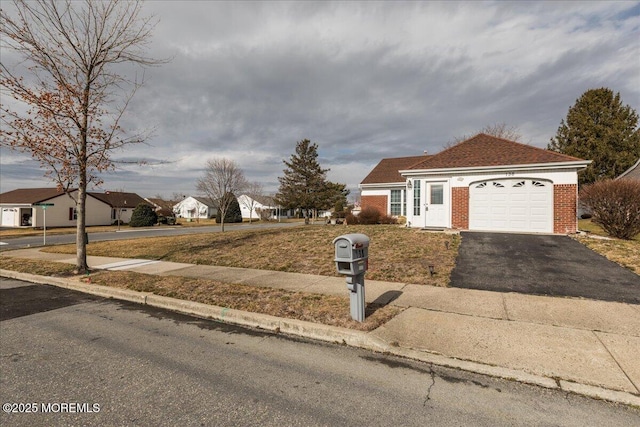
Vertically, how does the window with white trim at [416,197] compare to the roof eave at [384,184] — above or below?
below

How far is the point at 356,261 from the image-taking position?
15.4 ft

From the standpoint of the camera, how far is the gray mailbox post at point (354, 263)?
15.3 ft

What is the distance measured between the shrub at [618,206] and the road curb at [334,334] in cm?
1224

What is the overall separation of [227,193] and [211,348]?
101 ft

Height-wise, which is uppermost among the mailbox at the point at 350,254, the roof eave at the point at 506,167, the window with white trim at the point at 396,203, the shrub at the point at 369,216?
the roof eave at the point at 506,167

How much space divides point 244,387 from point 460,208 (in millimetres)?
14053

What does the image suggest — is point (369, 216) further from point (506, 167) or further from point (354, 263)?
point (354, 263)

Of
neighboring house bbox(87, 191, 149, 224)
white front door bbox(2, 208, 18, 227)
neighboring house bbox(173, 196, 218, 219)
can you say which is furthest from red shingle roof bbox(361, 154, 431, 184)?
neighboring house bbox(173, 196, 218, 219)

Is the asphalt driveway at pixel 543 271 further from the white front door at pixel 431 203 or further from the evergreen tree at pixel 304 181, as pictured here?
the evergreen tree at pixel 304 181

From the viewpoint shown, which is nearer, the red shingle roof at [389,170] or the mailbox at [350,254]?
the mailbox at [350,254]

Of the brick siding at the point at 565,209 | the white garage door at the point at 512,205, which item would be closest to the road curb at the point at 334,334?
the white garage door at the point at 512,205

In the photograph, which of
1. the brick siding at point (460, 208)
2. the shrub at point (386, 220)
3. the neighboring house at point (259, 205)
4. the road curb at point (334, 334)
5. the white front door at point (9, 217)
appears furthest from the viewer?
the neighboring house at point (259, 205)

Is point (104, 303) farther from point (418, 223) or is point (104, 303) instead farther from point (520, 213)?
point (520, 213)

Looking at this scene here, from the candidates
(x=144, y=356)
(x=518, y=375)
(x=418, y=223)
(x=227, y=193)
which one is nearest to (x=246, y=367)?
(x=144, y=356)
